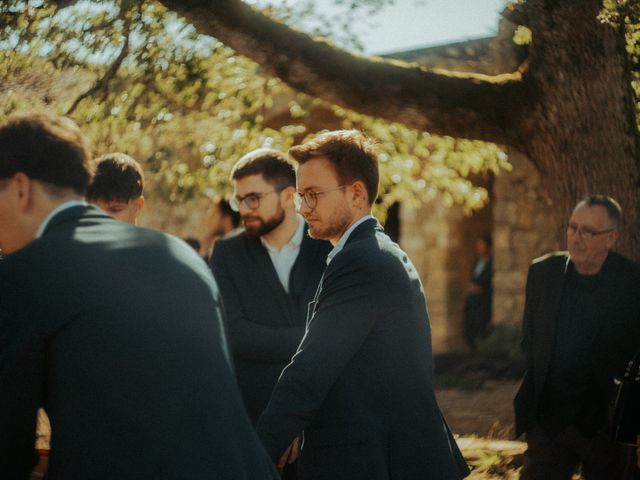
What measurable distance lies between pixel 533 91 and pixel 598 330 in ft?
7.71

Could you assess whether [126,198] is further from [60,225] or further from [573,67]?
[573,67]

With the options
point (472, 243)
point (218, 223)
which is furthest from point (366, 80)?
point (472, 243)

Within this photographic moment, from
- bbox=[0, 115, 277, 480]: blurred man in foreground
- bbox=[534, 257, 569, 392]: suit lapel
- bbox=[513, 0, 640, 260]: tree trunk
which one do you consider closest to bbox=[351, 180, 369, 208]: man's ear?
bbox=[0, 115, 277, 480]: blurred man in foreground

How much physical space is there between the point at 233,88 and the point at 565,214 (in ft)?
11.9

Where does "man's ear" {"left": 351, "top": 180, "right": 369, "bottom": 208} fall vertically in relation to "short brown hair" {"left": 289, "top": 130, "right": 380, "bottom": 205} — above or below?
below

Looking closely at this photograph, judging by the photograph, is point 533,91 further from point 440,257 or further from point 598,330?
point 440,257

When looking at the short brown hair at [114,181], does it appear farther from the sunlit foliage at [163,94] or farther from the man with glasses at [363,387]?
the sunlit foliage at [163,94]

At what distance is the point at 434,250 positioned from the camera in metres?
15.2

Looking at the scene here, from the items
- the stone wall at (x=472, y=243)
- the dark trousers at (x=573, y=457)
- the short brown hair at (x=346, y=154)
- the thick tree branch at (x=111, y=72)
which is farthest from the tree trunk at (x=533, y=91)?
the stone wall at (x=472, y=243)

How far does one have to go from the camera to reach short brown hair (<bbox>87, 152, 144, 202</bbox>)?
144 inches

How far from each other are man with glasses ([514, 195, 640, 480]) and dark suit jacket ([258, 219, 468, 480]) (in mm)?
1860

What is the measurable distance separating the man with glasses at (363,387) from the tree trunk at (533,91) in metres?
3.55

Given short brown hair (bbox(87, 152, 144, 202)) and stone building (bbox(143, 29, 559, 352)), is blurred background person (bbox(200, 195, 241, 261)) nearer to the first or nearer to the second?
stone building (bbox(143, 29, 559, 352))

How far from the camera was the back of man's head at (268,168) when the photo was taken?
4.14m
